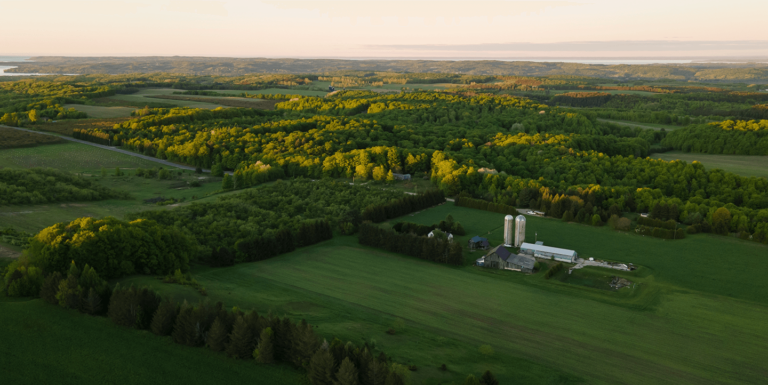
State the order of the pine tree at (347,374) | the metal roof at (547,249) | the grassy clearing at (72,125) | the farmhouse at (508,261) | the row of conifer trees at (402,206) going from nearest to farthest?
the pine tree at (347,374)
the farmhouse at (508,261)
the metal roof at (547,249)
the row of conifer trees at (402,206)
the grassy clearing at (72,125)

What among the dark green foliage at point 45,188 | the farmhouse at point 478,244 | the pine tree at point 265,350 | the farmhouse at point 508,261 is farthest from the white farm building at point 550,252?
the dark green foliage at point 45,188

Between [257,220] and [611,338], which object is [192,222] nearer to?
[257,220]

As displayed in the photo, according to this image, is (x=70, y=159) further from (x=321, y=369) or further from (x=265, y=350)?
(x=321, y=369)

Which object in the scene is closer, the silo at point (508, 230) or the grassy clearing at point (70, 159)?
the silo at point (508, 230)

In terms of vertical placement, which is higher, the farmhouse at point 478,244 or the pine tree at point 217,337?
the pine tree at point 217,337

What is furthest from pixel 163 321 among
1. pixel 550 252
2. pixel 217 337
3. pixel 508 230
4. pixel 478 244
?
pixel 508 230

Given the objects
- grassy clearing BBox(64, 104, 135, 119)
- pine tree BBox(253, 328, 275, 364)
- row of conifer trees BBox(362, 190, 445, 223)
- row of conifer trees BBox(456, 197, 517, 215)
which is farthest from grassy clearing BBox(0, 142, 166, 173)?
pine tree BBox(253, 328, 275, 364)

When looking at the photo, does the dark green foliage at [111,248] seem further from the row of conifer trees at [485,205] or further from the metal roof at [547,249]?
the row of conifer trees at [485,205]
